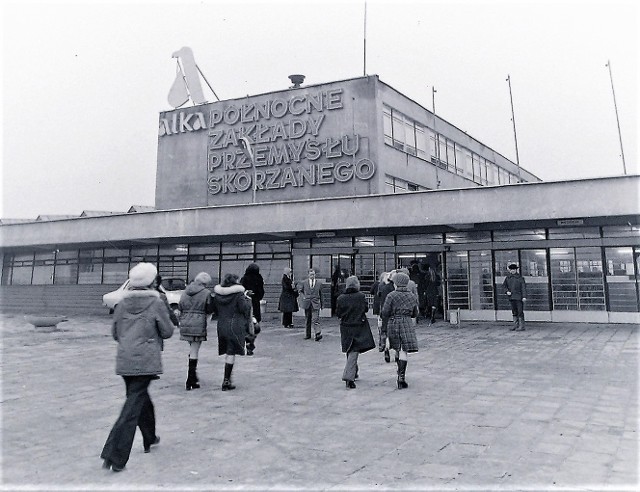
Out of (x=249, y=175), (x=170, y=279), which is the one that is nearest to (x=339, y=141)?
(x=249, y=175)

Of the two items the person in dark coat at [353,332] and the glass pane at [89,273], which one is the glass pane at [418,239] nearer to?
the person in dark coat at [353,332]

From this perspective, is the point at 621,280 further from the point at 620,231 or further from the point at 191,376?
the point at 191,376

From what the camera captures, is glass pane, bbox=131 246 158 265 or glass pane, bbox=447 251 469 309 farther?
glass pane, bbox=131 246 158 265

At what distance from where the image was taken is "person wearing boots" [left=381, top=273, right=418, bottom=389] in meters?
7.31

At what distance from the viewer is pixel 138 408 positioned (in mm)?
4355

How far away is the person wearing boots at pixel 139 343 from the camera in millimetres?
4336

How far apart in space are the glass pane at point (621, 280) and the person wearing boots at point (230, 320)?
1419 centimetres

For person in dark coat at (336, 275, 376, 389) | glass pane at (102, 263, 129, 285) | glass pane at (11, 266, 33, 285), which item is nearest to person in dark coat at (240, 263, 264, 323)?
person in dark coat at (336, 275, 376, 389)

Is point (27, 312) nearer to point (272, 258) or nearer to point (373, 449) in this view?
point (272, 258)

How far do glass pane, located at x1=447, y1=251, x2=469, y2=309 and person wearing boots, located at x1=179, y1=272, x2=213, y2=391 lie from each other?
12905 mm

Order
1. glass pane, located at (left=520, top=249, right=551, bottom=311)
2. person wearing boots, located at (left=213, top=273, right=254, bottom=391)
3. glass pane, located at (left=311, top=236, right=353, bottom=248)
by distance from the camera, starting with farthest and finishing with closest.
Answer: glass pane, located at (left=311, top=236, right=353, bottom=248) < glass pane, located at (left=520, top=249, right=551, bottom=311) < person wearing boots, located at (left=213, top=273, right=254, bottom=391)

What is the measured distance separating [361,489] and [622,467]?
7.38 feet

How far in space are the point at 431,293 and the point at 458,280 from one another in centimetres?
168

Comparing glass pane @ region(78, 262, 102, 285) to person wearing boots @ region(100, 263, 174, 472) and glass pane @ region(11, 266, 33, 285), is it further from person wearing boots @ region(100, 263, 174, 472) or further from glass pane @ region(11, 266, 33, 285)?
person wearing boots @ region(100, 263, 174, 472)
